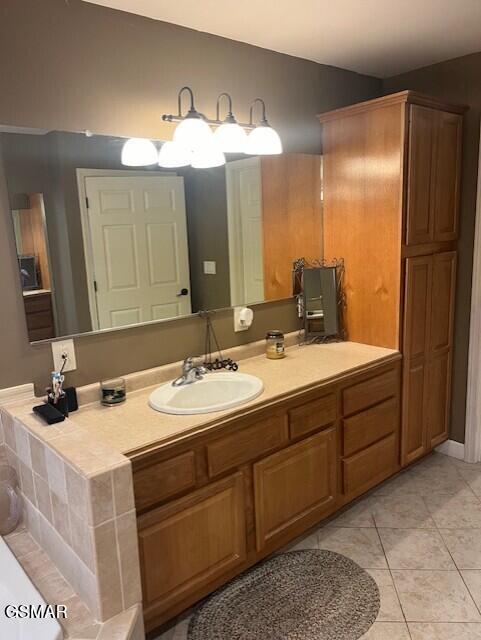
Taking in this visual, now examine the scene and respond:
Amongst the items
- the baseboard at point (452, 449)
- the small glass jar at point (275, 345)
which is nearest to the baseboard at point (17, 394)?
the small glass jar at point (275, 345)

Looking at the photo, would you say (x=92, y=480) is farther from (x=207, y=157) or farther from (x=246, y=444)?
(x=207, y=157)

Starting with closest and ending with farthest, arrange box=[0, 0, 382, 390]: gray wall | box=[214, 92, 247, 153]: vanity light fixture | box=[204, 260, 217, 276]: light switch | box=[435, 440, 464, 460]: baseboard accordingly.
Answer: box=[0, 0, 382, 390]: gray wall → box=[214, 92, 247, 153]: vanity light fixture → box=[204, 260, 217, 276]: light switch → box=[435, 440, 464, 460]: baseboard

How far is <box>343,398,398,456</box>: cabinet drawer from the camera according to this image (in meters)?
2.44

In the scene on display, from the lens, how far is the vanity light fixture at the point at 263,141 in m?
2.39

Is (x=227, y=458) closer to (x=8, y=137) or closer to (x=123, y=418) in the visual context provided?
(x=123, y=418)

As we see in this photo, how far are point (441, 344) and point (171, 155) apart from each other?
1879mm

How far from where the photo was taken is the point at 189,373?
2.22m

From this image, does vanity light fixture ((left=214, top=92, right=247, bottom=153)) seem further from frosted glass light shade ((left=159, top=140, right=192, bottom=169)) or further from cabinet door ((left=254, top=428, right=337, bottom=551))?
cabinet door ((left=254, top=428, right=337, bottom=551))

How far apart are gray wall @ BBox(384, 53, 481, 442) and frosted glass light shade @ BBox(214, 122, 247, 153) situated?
1346 mm

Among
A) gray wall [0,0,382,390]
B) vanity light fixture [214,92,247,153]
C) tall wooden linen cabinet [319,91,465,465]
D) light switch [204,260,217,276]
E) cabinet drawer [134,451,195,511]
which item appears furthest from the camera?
tall wooden linen cabinet [319,91,465,465]

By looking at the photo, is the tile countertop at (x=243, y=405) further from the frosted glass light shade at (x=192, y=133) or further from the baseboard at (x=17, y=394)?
the frosted glass light shade at (x=192, y=133)

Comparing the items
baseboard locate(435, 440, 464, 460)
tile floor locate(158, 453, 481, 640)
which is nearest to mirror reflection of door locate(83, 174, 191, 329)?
tile floor locate(158, 453, 481, 640)

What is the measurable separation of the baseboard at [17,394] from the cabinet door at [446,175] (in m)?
2.18

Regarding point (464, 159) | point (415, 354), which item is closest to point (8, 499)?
point (415, 354)
